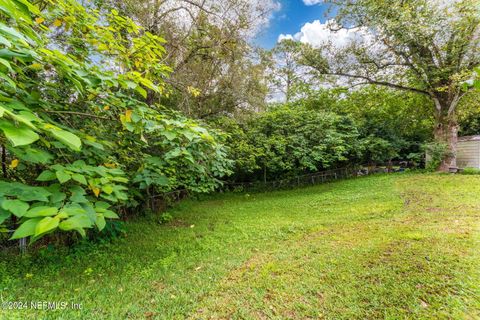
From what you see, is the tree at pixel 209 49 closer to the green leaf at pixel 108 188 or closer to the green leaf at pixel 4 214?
the green leaf at pixel 108 188

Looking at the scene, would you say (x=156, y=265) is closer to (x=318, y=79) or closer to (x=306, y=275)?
(x=306, y=275)

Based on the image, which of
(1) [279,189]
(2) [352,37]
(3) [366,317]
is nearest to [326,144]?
(1) [279,189]

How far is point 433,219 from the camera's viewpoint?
13.3ft

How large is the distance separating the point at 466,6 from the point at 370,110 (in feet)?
18.1

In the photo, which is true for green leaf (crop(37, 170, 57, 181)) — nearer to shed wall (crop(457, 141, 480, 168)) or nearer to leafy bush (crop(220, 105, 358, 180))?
leafy bush (crop(220, 105, 358, 180))

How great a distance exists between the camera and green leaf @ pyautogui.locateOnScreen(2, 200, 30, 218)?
0.91m

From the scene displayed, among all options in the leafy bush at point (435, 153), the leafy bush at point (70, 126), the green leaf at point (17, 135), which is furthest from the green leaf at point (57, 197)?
the leafy bush at point (435, 153)

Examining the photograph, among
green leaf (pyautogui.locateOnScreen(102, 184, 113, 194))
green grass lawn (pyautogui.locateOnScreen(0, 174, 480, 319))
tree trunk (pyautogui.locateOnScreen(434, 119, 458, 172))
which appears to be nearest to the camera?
green leaf (pyautogui.locateOnScreen(102, 184, 113, 194))

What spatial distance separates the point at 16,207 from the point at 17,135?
1.40 feet

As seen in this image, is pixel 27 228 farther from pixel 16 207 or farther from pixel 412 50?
pixel 412 50

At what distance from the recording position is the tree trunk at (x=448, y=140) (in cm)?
913

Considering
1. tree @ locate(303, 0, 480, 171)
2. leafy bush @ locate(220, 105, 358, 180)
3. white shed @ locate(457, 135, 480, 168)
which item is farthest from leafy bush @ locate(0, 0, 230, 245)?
white shed @ locate(457, 135, 480, 168)

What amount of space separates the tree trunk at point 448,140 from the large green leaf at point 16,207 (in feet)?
41.5

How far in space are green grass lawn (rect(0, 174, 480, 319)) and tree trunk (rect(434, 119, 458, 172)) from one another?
5750 millimetres
